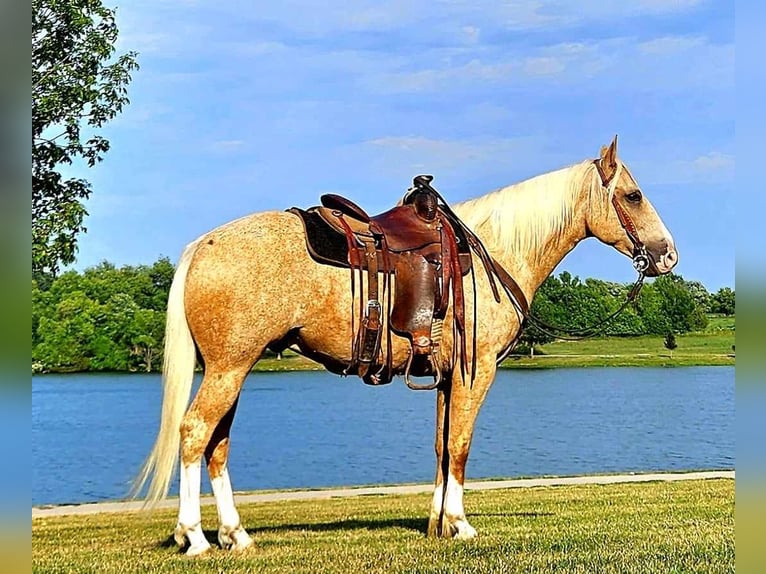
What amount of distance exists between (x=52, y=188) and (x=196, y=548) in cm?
365

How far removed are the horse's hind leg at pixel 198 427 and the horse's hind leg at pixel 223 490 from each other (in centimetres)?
20

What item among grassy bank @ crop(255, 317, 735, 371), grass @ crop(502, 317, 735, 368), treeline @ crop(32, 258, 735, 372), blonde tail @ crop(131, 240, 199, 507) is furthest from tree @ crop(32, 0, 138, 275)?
grass @ crop(502, 317, 735, 368)

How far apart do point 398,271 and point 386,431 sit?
21.1 m

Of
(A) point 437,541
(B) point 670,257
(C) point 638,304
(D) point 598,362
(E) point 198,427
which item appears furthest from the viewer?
(D) point 598,362

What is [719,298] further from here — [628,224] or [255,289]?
[255,289]

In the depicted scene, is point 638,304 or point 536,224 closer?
point 536,224

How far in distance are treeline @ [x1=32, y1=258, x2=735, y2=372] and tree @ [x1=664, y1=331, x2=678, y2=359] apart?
136 centimetres

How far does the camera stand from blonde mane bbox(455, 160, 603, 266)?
6008 millimetres

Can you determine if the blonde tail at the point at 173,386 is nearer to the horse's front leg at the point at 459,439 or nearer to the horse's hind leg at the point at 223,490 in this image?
the horse's hind leg at the point at 223,490

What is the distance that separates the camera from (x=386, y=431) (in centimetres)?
2616

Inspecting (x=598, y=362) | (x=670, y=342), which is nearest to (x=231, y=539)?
(x=670, y=342)

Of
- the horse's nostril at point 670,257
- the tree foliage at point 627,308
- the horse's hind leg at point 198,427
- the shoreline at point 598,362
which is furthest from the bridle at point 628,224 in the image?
the shoreline at point 598,362

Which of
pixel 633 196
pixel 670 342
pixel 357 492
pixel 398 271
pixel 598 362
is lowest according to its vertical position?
pixel 598 362

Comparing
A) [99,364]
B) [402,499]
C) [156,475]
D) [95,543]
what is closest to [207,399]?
[156,475]
